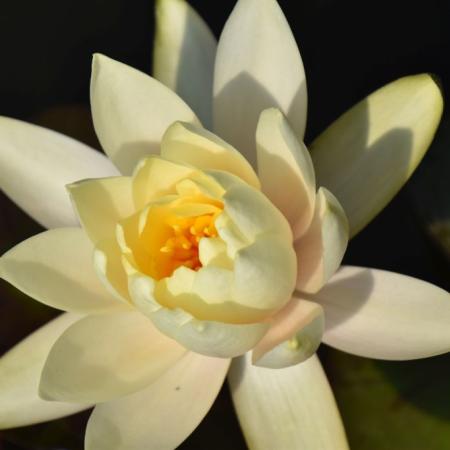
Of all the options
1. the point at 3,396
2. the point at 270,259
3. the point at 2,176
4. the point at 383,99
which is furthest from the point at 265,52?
the point at 3,396

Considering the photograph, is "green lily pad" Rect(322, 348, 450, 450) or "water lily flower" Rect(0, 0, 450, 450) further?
"green lily pad" Rect(322, 348, 450, 450)

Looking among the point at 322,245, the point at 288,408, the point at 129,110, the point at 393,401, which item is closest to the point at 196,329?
the point at 322,245

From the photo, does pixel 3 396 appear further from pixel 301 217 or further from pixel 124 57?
pixel 124 57

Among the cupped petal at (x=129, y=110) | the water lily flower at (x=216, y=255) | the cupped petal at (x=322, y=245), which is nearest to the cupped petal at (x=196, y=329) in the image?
the water lily flower at (x=216, y=255)

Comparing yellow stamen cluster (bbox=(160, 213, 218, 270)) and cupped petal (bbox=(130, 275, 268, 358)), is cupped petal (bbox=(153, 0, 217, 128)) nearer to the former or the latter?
yellow stamen cluster (bbox=(160, 213, 218, 270))

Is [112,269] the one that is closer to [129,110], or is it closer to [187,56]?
[129,110]

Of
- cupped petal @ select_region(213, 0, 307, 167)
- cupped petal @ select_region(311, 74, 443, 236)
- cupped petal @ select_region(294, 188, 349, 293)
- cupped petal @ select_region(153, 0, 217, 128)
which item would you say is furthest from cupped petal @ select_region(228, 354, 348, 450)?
cupped petal @ select_region(153, 0, 217, 128)
